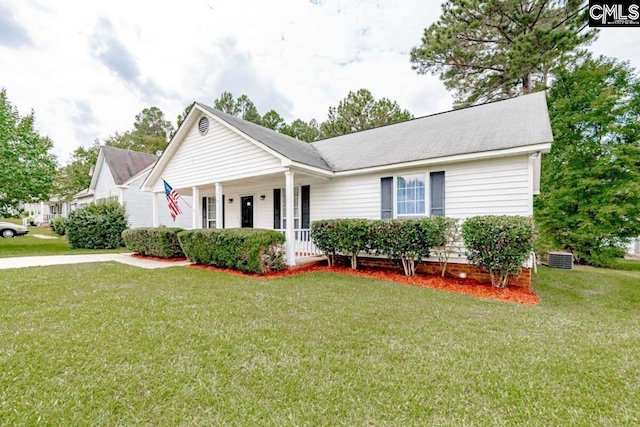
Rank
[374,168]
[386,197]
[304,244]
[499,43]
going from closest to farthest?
[374,168], [386,197], [304,244], [499,43]

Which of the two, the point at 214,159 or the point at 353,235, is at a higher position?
the point at 214,159

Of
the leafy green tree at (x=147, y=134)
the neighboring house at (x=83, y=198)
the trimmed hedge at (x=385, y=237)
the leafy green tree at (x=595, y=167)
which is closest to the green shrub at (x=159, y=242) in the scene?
the trimmed hedge at (x=385, y=237)

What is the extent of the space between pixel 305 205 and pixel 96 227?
1151 centimetres

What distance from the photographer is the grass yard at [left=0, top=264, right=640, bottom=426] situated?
92.6 inches

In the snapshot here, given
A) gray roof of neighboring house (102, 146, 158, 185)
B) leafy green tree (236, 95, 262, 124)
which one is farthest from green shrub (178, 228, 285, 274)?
leafy green tree (236, 95, 262, 124)

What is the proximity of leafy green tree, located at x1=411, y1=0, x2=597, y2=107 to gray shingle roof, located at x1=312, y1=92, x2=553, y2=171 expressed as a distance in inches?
287

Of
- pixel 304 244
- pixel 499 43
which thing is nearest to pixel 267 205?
pixel 304 244

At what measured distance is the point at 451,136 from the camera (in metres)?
9.05

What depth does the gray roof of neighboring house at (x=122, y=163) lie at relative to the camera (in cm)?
1991

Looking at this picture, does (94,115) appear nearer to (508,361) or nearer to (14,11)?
(14,11)

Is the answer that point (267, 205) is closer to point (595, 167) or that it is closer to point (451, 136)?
point (451, 136)

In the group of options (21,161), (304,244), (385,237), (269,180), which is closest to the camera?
(385,237)

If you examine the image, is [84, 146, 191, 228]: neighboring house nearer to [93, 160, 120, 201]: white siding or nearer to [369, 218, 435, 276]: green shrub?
[93, 160, 120, 201]: white siding

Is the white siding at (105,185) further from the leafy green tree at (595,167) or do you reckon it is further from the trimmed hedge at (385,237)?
the leafy green tree at (595,167)
